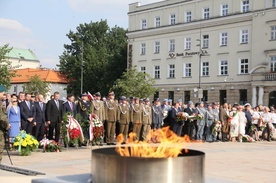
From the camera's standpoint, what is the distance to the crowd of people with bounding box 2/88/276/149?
15.0 meters

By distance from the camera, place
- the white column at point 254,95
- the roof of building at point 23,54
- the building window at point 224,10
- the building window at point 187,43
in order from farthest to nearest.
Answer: the roof of building at point 23,54
the building window at point 187,43
the building window at point 224,10
the white column at point 254,95

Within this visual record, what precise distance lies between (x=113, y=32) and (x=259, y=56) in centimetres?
3438

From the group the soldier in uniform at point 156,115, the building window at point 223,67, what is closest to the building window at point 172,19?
the building window at point 223,67

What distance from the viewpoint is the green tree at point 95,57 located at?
67.3 meters

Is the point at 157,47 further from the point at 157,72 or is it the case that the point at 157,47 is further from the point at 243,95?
the point at 243,95

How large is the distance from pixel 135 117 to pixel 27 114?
472cm

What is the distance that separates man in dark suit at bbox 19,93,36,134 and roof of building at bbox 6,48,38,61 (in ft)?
364

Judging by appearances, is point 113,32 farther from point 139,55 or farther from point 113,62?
point 139,55

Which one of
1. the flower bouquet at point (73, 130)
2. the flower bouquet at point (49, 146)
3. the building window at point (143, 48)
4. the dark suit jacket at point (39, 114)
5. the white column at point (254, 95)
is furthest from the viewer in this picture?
the building window at point (143, 48)

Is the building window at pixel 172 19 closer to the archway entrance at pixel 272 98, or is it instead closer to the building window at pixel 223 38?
the building window at pixel 223 38

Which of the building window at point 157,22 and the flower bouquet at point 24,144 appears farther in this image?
the building window at point 157,22

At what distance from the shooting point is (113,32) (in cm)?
7531

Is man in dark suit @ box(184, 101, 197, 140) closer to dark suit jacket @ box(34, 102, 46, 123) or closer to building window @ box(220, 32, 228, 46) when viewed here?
dark suit jacket @ box(34, 102, 46, 123)

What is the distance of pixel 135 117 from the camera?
17875 millimetres
